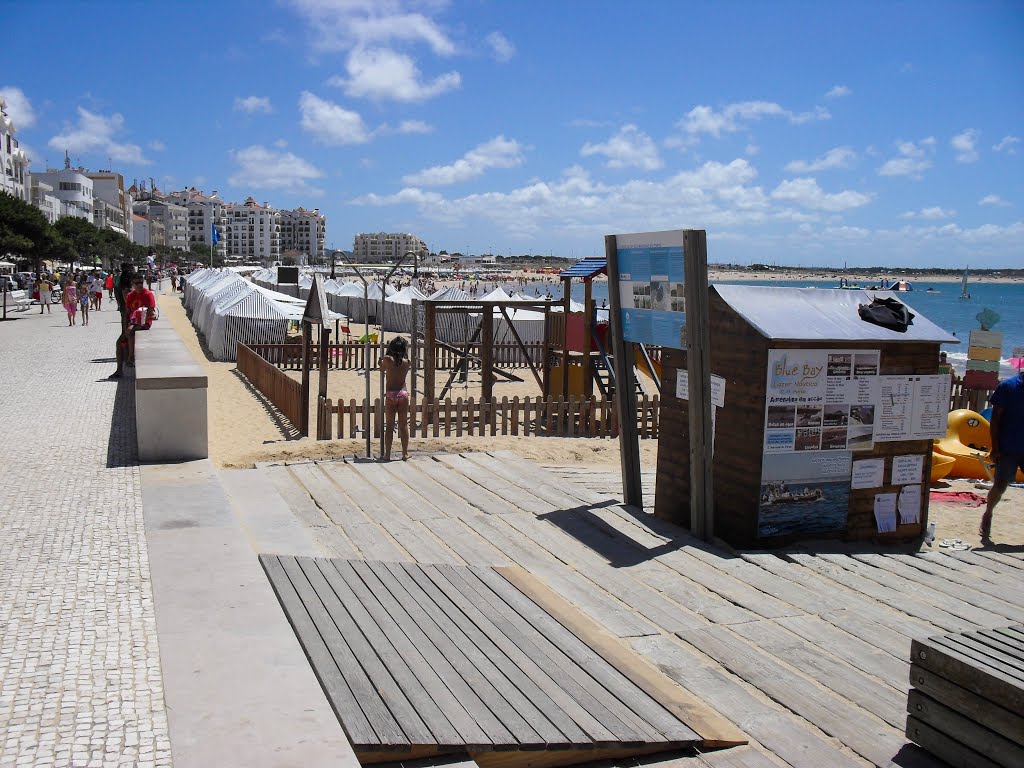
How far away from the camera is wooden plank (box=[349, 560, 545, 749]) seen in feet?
11.7

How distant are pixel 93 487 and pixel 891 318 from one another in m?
6.54

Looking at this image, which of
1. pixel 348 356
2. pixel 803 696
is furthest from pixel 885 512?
pixel 348 356

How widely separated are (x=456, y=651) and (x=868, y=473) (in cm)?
469

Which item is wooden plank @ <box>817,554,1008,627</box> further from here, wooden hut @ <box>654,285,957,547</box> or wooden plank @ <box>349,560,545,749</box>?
wooden plank @ <box>349,560,545,749</box>

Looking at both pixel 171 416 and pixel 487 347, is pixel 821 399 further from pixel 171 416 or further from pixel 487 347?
pixel 487 347

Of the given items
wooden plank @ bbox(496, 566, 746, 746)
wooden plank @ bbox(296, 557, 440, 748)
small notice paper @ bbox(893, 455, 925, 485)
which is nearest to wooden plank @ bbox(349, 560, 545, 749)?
wooden plank @ bbox(296, 557, 440, 748)

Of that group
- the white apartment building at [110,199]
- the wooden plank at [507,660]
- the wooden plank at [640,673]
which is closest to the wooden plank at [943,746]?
the wooden plank at [640,673]

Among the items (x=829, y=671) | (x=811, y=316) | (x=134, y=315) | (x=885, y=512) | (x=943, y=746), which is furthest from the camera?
(x=134, y=315)

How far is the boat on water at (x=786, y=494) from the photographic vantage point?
719 centimetres

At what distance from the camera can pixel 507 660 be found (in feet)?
13.8

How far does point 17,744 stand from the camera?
9.87ft

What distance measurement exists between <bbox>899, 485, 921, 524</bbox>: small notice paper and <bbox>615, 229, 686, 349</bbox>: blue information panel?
241 cm

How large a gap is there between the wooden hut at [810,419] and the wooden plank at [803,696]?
2258 mm

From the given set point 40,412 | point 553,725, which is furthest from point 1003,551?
point 40,412
